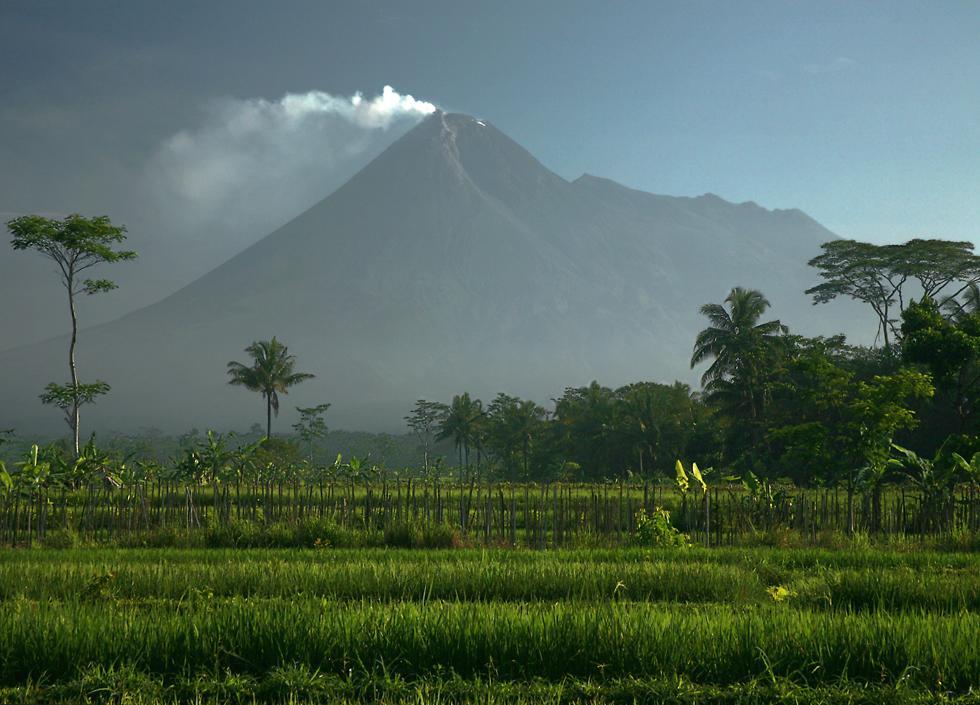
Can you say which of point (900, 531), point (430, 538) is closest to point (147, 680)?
point (430, 538)

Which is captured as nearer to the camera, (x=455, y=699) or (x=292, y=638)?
(x=455, y=699)

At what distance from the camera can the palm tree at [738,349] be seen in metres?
44.5

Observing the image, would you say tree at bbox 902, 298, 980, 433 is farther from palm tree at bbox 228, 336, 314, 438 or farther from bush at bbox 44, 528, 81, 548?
palm tree at bbox 228, 336, 314, 438

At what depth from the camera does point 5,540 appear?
53.1ft

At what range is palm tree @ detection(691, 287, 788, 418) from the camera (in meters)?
44.5

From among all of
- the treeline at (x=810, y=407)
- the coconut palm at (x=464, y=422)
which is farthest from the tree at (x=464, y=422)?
the treeline at (x=810, y=407)

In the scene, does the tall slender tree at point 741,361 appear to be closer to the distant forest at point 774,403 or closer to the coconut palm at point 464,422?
the distant forest at point 774,403

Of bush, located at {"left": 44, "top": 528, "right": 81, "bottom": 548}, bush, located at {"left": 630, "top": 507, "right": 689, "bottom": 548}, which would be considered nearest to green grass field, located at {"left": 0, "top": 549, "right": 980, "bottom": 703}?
bush, located at {"left": 630, "top": 507, "right": 689, "bottom": 548}

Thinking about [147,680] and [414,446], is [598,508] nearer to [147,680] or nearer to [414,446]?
[147,680]

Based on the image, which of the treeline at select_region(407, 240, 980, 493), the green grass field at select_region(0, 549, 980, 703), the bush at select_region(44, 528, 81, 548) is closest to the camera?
the green grass field at select_region(0, 549, 980, 703)

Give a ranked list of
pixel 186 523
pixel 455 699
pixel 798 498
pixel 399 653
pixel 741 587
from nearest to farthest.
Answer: pixel 455 699, pixel 399 653, pixel 741 587, pixel 798 498, pixel 186 523

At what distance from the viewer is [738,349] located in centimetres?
4606

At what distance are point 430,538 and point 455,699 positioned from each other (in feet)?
29.7

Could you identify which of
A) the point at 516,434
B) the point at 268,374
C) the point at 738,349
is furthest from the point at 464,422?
the point at 738,349
